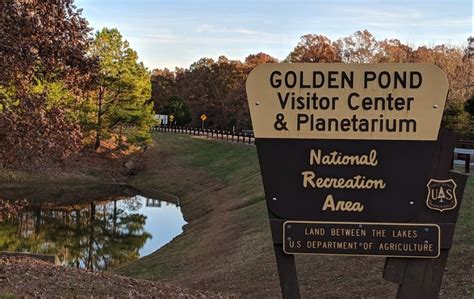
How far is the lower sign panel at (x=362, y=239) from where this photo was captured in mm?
5145

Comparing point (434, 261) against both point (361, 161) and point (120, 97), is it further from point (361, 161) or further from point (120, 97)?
point (120, 97)

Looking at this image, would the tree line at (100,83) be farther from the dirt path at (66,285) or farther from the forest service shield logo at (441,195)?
the forest service shield logo at (441,195)

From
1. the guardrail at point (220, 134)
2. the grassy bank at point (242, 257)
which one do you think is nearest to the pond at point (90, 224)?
the grassy bank at point (242, 257)

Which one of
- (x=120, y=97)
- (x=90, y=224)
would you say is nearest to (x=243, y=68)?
(x=120, y=97)

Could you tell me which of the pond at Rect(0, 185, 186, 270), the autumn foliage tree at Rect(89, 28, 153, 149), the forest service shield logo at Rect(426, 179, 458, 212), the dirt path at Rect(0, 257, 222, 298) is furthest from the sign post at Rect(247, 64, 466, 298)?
the autumn foliage tree at Rect(89, 28, 153, 149)

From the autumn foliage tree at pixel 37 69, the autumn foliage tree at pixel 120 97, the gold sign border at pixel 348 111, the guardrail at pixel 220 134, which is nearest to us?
the gold sign border at pixel 348 111

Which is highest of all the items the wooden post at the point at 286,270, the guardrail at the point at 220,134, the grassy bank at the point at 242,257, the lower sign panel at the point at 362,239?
the lower sign panel at the point at 362,239

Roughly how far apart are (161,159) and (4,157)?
132ft

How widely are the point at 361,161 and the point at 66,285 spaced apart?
5676 mm

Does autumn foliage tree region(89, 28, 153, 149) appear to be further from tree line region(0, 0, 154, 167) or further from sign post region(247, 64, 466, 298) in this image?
sign post region(247, 64, 466, 298)

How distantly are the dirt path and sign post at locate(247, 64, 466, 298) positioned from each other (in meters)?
4.16

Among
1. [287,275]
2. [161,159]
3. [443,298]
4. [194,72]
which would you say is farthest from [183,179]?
[194,72]

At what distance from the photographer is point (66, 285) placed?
872 centimetres

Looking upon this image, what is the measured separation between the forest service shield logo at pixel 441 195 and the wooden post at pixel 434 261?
41 mm
